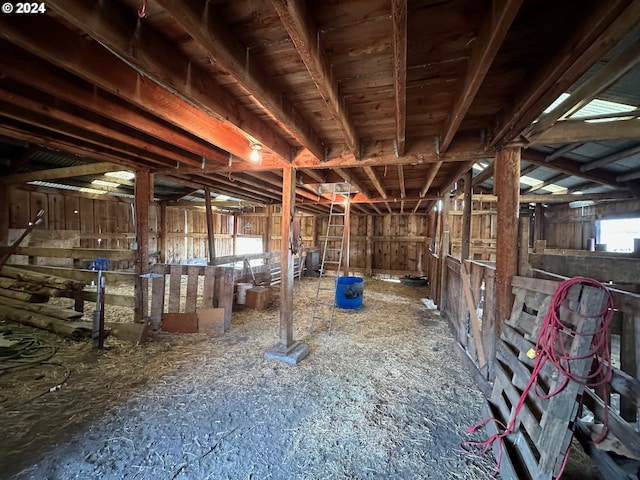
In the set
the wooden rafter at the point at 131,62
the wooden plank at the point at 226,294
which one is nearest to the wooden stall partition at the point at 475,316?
the wooden rafter at the point at 131,62

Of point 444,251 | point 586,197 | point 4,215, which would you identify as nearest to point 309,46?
point 444,251

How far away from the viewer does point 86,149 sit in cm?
297

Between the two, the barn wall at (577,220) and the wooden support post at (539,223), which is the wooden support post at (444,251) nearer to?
the barn wall at (577,220)

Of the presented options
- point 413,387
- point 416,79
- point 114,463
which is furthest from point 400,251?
point 114,463

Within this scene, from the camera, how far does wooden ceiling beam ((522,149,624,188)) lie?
13.1 feet

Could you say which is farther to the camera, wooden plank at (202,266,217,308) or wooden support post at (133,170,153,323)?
wooden plank at (202,266,217,308)

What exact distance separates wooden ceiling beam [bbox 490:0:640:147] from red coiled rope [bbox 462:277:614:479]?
3.52 feet

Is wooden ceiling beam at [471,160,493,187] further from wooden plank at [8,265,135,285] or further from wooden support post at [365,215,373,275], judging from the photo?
wooden support post at [365,215,373,275]

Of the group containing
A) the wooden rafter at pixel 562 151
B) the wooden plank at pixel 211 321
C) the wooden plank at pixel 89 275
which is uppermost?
the wooden rafter at pixel 562 151

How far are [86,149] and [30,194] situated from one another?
4179 mm

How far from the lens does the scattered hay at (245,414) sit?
1605 mm

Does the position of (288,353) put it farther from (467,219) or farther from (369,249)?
(369,249)

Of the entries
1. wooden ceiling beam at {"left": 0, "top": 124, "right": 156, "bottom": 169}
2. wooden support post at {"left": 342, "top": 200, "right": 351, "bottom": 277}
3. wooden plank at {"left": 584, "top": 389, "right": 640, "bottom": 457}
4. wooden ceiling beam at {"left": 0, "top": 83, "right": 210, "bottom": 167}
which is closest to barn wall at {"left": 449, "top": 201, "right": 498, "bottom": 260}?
wooden support post at {"left": 342, "top": 200, "right": 351, "bottom": 277}

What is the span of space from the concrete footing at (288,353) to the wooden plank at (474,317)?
1891mm
